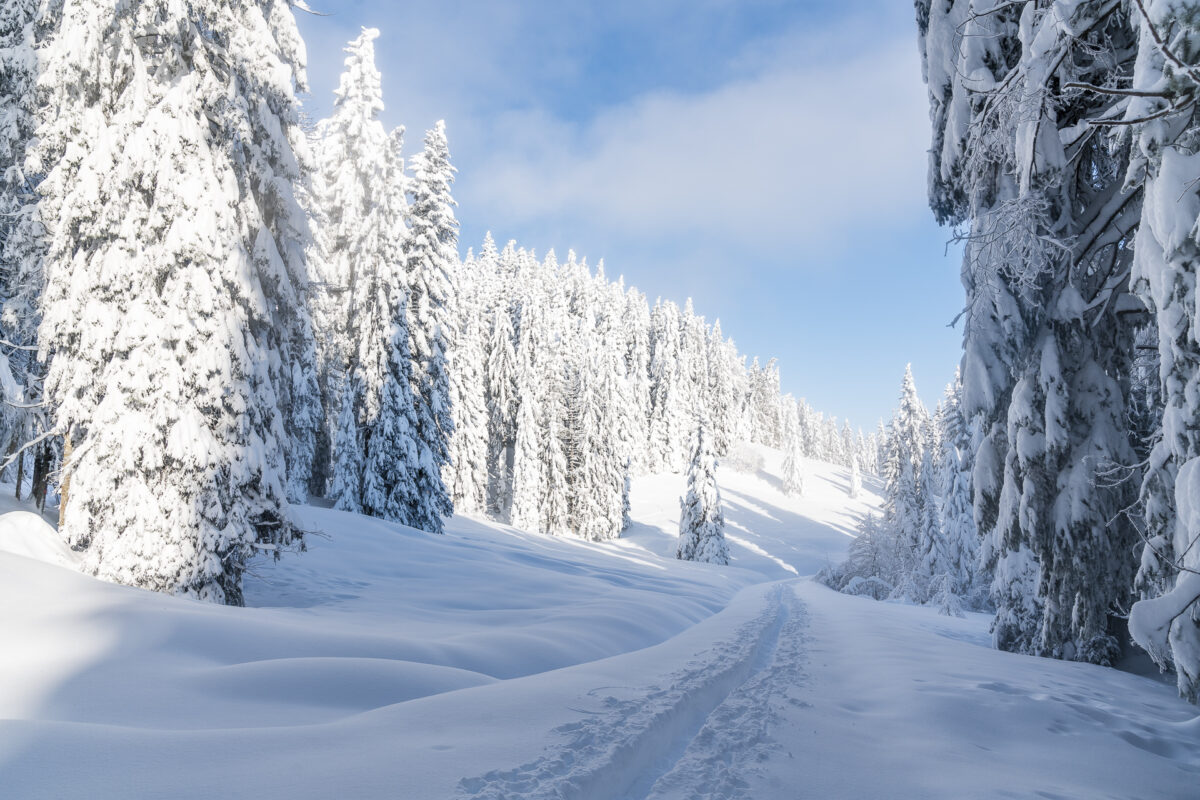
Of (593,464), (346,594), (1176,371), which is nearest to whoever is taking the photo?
(1176,371)

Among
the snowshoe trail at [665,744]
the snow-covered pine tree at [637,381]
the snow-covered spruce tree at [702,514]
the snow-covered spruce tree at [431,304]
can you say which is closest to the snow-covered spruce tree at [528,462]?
the snow-covered spruce tree at [702,514]

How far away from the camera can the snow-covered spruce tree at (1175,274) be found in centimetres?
292

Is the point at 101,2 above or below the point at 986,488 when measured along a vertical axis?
above

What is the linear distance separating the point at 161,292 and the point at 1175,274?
10.5m

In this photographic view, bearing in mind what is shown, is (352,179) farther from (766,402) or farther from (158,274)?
(766,402)

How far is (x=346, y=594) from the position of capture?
9383mm

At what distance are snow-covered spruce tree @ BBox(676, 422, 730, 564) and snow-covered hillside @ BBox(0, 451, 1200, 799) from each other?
102ft

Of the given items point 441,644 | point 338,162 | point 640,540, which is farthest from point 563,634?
point 640,540

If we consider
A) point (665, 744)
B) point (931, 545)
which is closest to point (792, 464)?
point (931, 545)

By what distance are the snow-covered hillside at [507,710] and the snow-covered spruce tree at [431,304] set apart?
1337 cm

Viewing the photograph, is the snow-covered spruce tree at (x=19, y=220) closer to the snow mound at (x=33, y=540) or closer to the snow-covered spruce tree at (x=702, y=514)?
the snow mound at (x=33, y=540)

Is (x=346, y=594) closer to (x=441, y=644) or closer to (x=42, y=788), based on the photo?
(x=441, y=644)

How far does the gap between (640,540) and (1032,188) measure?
145 ft

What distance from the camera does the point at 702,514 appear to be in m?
39.2
